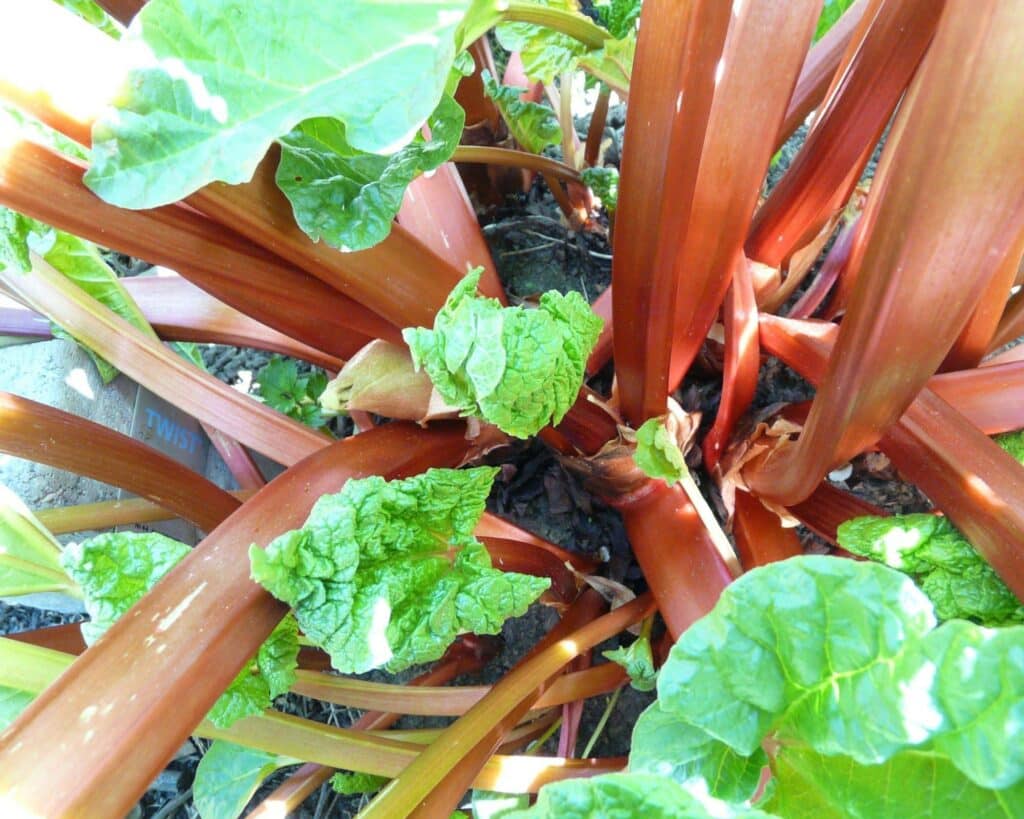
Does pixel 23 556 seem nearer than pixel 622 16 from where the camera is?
Yes

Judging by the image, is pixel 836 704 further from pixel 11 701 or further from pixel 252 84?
pixel 11 701

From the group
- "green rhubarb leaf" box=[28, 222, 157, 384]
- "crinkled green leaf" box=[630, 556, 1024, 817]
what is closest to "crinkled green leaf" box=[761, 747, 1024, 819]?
→ "crinkled green leaf" box=[630, 556, 1024, 817]

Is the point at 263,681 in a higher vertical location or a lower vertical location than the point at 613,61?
lower

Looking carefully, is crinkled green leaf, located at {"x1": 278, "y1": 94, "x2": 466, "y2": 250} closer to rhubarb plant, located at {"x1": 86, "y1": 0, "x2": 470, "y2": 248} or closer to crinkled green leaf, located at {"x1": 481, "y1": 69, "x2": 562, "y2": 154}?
rhubarb plant, located at {"x1": 86, "y1": 0, "x2": 470, "y2": 248}

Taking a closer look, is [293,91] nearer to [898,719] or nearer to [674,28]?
[674,28]

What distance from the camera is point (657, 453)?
92 cm

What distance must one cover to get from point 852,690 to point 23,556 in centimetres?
74

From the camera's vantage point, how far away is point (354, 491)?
683 mm

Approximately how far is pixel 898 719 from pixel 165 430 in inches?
49.1

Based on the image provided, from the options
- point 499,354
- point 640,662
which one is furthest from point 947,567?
point 499,354

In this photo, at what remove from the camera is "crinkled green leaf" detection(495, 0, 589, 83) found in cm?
99

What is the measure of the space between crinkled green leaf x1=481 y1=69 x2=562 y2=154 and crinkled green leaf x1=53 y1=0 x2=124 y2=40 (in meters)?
0.50

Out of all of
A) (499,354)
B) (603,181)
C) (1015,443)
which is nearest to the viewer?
(499,354)

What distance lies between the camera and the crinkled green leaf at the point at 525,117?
1201 mm
